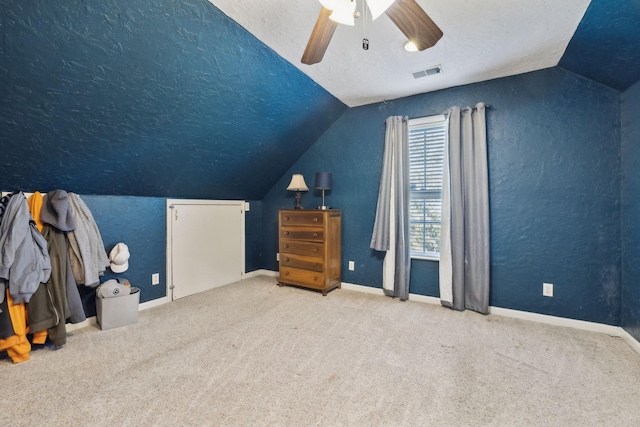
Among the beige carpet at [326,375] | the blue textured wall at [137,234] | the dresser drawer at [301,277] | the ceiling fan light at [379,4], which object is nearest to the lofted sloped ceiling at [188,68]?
the blue textured wall at [137,234]

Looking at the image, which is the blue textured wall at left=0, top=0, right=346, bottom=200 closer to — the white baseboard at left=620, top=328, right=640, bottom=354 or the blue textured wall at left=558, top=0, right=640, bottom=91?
the blue textured wall at left=558, top=0, right=640, bottom=91

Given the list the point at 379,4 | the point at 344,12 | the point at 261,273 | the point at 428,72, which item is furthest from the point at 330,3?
the point at 261,273

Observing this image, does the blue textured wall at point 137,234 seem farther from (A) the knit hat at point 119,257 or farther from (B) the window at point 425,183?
(B) the window at point 425,183

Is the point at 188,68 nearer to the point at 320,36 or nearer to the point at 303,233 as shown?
the point at 320,36

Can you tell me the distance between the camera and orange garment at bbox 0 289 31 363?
1835 millimetres

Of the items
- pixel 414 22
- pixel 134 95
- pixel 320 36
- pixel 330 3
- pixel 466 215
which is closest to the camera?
pixel 330 3

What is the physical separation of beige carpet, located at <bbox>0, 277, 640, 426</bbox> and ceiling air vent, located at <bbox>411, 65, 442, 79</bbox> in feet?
7.49

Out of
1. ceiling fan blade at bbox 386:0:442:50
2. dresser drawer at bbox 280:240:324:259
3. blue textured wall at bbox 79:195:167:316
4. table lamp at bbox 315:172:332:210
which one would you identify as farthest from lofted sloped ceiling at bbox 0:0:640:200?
dresser drawer at bbox 280:240:324:259

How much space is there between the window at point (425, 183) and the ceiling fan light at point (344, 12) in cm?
203

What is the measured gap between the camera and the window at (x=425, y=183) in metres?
3.09

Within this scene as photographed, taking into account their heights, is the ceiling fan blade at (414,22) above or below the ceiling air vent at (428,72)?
below

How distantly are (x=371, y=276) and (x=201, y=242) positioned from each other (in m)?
2.12

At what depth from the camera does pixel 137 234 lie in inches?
113

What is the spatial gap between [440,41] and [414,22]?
0.98 metres
